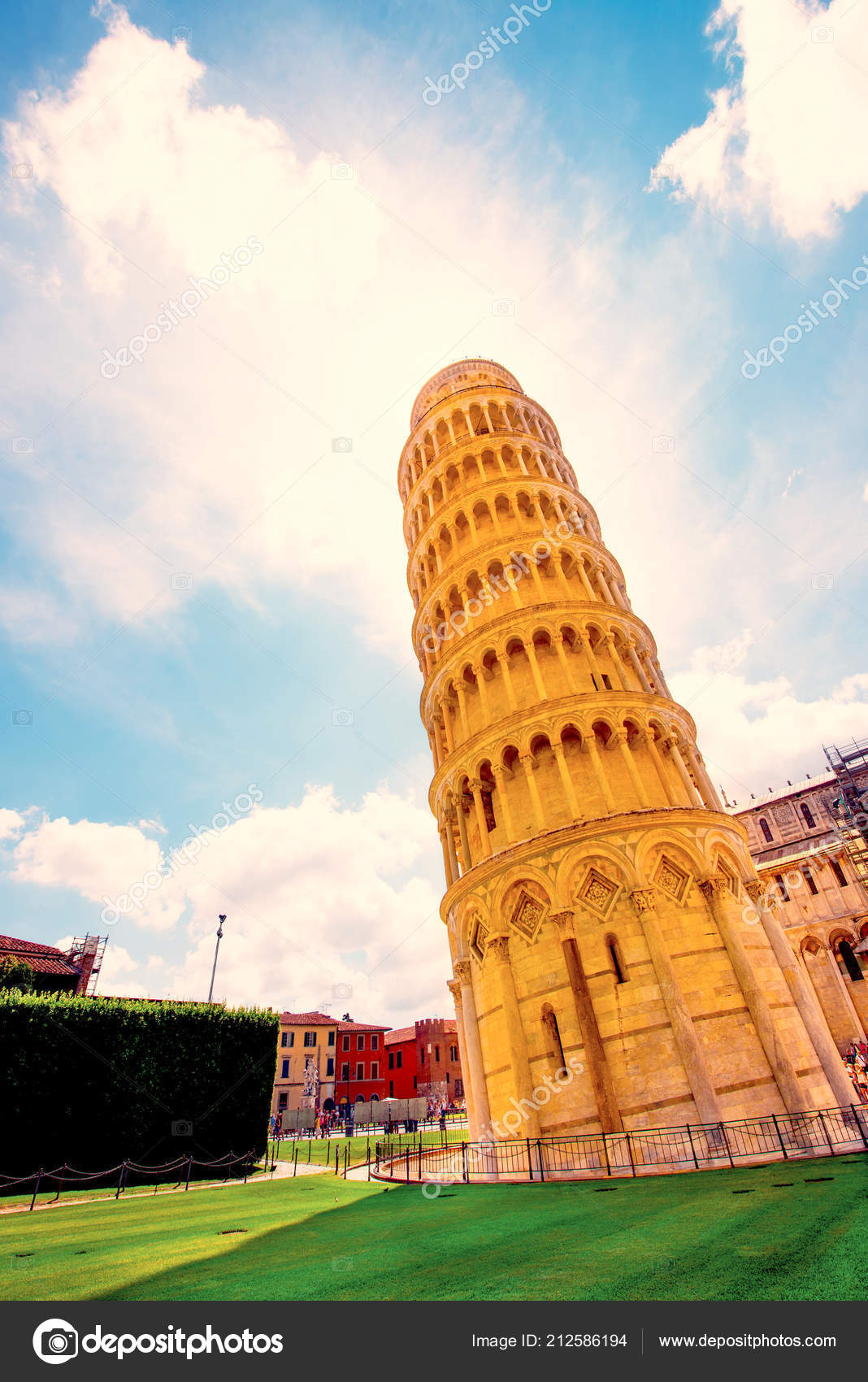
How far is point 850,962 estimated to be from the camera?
155 ft

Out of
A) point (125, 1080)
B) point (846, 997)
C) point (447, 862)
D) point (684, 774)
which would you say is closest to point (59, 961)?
point (125, 1080)

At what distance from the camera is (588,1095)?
16656mm

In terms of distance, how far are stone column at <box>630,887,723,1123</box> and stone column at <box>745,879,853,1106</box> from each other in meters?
3.98

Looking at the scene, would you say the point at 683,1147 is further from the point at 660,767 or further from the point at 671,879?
the point at 660,767

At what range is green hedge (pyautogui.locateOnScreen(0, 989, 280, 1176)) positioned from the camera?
74.1 feet

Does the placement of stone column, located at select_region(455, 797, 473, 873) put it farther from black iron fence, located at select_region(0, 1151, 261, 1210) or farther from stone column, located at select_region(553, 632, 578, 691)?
black iron fence, located at select_region(0, 1151, 261, 1210)

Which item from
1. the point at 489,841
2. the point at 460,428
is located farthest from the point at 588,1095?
the point at 460,428

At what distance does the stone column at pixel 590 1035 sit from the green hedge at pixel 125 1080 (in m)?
18.5

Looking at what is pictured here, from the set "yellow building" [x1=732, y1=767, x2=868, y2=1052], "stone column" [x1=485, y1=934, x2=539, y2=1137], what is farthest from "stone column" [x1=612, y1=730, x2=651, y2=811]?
"yellow building" [x1=732, y1=767, x2=868, y2=1052]

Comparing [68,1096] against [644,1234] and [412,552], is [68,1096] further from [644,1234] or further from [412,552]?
[412,552]

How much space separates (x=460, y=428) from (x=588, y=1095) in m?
31.0

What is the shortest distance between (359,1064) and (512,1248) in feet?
257

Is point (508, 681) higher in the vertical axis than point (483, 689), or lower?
lower

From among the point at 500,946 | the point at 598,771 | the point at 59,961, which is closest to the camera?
the point at 500,946
